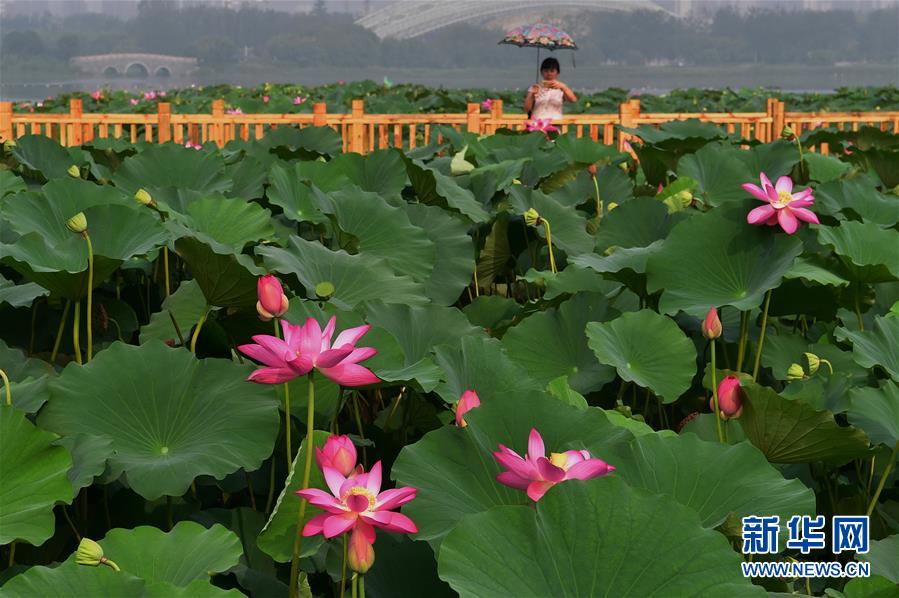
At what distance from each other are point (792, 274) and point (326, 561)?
→ 44.5 inches

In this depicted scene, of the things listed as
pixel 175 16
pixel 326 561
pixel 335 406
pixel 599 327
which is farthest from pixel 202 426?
pixel 175 16

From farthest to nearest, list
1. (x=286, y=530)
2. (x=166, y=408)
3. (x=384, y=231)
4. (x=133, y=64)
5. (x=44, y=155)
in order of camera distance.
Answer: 1. (x=133, y=64)
2. (x=44, y=155)
3. (x=384, y=231)
4. (x=166, y=408)
5. (x=286, y=530)

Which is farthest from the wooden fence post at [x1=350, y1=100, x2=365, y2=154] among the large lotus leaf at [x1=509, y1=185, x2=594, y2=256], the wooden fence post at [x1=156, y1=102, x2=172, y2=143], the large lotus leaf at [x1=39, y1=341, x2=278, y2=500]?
the large lotus leaf at [x1=39, y1=341, x2=278, y2=500]

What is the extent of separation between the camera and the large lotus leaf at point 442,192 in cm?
289

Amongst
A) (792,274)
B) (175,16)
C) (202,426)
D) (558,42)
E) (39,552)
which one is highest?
(175,16)

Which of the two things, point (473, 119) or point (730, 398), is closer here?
point (730, 398)

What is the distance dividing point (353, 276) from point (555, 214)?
0.85 meters

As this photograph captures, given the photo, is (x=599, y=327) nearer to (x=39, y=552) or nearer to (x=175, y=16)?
(x=39, y=552)

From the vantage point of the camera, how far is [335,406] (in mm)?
1695

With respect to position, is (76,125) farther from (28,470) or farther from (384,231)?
(28,470)

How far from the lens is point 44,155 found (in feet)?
11.7

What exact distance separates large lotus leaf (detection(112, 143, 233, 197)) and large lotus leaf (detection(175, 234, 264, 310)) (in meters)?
1.23

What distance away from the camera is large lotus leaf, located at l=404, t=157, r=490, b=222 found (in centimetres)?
289

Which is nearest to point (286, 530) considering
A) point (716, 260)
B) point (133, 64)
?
point (716, 260)
